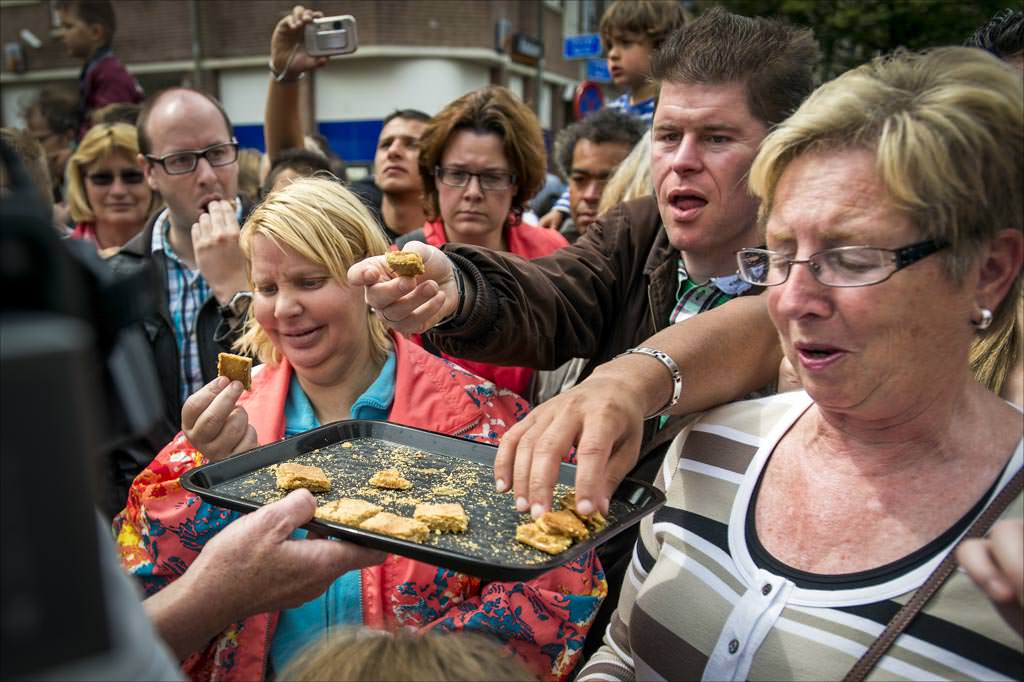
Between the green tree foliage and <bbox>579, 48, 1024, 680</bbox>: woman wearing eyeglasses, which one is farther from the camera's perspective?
the green tree foliage

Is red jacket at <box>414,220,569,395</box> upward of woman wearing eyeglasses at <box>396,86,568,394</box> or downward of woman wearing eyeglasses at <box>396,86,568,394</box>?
downward

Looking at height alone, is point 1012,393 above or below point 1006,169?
below

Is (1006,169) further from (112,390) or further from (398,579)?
(398,579)

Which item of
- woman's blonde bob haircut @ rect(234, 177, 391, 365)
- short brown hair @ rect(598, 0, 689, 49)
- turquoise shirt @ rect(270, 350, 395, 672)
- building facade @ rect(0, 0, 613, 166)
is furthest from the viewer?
building facade @ rect(0, 0, 613, 166)

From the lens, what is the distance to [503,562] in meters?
1.44

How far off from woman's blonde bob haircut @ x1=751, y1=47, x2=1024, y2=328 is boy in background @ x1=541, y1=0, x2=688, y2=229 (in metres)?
3.32

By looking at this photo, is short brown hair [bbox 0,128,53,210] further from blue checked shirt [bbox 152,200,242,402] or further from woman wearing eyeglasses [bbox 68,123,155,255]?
blue checked shirt [bbox 152,200,242,402]

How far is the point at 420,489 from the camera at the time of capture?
6.09ft

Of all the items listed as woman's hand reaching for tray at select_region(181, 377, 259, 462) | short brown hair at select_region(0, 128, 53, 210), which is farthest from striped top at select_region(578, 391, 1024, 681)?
short brown hair at select_region(0, 128, 53, 210)

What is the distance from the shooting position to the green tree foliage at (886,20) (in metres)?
16.9

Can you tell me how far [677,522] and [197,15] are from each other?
69.3ft

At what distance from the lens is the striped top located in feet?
4.25

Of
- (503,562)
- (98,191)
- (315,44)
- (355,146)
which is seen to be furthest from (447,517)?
(355,146)

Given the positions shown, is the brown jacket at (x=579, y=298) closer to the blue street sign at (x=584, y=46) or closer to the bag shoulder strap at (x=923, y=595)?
the bag shoulder strap at (x=923, y=595)
